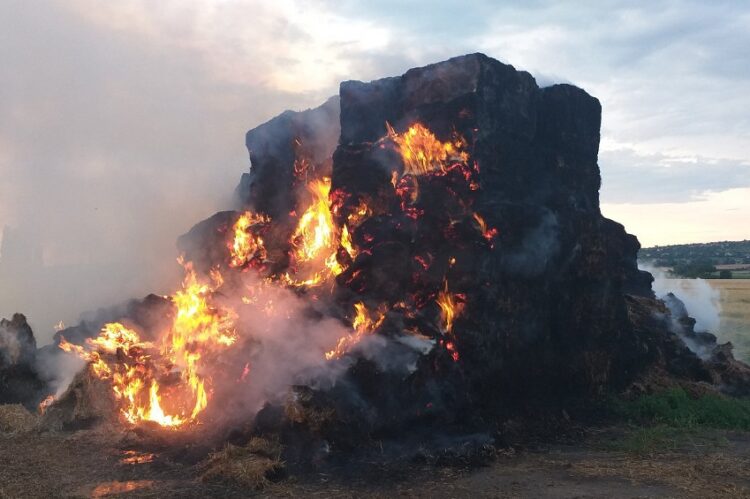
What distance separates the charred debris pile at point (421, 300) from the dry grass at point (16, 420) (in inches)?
42.0

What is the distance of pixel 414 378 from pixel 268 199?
11841 mm

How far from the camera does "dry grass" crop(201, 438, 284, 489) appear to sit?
13.1m

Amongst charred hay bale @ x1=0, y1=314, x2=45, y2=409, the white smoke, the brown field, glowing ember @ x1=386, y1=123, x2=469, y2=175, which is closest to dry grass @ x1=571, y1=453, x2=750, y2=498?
glowing ember @ x1=386, y1=123, x2=469, y2=175

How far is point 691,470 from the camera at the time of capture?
13.9 meters

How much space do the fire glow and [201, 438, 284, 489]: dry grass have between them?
3.25 metres

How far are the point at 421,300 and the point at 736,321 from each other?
105 ft

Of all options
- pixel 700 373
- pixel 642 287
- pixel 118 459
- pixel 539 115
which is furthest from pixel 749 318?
pixel 118 459

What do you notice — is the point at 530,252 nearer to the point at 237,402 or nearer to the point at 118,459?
the point at 237,402

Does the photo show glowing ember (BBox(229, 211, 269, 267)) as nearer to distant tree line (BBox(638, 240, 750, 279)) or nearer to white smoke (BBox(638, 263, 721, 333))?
white smoke (BBox(638, 263, 721, 333))

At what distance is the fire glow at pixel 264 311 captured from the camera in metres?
18.0

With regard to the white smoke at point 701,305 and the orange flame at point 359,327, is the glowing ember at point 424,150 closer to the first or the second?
the orange flame at point 359,327

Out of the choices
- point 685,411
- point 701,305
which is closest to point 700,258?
point 701,305

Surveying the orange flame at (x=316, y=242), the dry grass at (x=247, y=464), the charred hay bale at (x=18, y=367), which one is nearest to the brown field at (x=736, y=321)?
the orange flame at (x=316, y=242)

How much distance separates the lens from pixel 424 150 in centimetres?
1895
